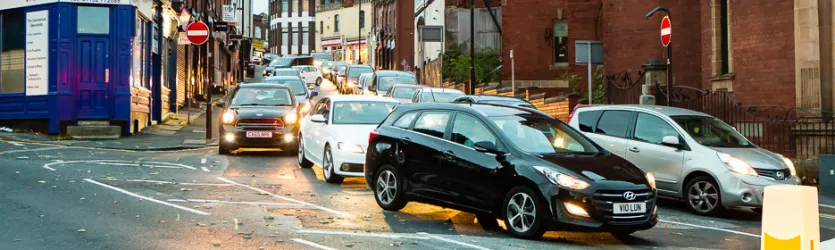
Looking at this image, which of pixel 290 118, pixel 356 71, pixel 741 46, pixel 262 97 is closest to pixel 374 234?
pixel 290 118

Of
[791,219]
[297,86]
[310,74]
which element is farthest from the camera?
[310,74]

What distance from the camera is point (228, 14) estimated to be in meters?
51.2

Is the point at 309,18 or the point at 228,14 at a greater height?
the point at 309,18

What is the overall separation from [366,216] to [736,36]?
39.2ft

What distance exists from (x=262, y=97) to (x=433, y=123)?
1042cm

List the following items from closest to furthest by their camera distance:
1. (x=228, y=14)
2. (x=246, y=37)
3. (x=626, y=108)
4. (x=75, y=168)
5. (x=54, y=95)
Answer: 1. (x=626, y=108)
2. (x=75, y=168)
3. (x=54, y=95)
4. (x=228, y=14)
5. (x=246, y=37)

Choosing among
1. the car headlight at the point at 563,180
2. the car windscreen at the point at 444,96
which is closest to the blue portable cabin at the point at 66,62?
the car windscreen at the point at 444,96

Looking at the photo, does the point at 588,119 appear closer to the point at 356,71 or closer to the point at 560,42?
the point at 560,42

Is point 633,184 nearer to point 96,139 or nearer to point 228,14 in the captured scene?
point 96,139

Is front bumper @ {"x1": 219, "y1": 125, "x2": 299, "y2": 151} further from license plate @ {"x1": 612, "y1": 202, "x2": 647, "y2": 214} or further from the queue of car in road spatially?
license plate @ {"x1": 612, "y1": 202, "x2": 647, "y2": 214}

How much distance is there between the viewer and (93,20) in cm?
2402

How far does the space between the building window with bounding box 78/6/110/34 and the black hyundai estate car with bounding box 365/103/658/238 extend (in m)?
14.2

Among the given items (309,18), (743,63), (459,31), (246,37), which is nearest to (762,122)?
(743,63)

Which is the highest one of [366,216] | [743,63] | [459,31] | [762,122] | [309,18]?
[309,18]
